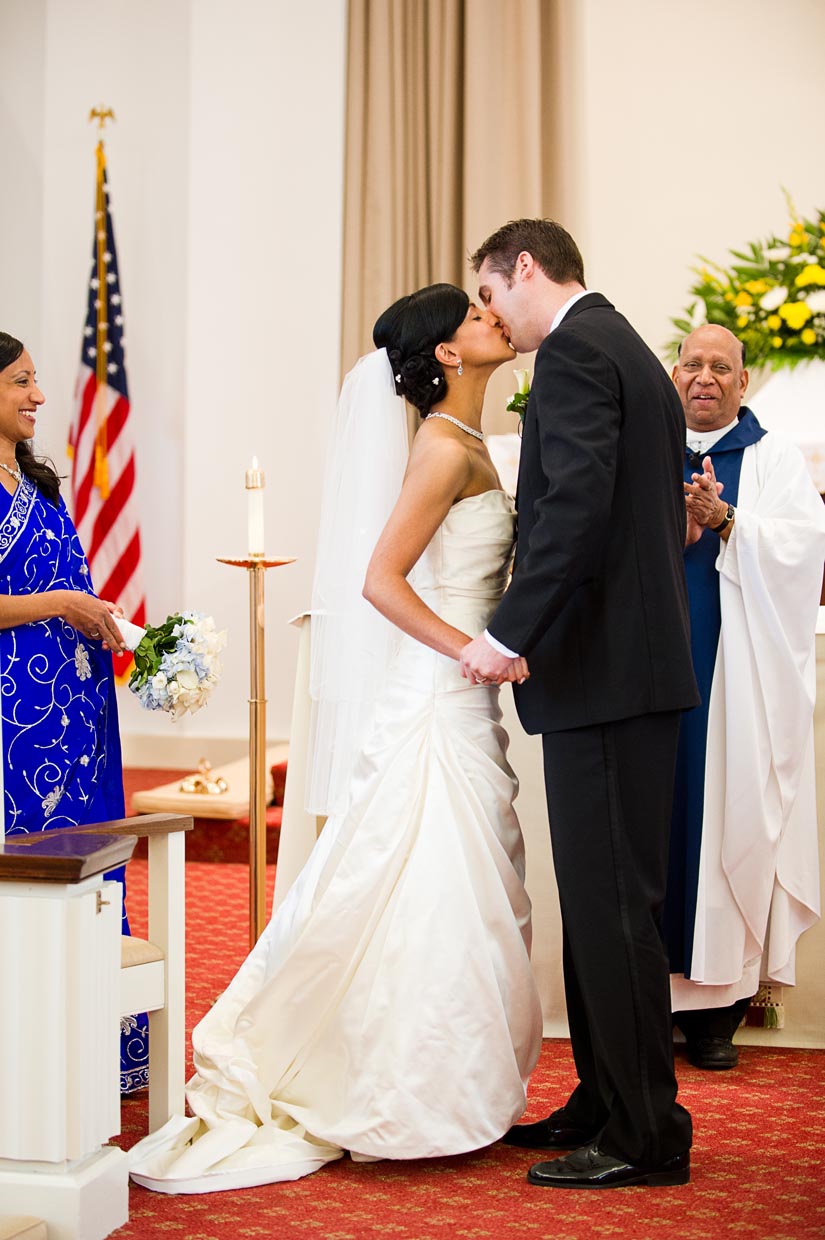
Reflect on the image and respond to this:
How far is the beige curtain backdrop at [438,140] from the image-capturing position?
7.36 metres

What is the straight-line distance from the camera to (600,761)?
265cm

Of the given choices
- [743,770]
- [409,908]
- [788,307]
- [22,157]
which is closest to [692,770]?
[743,770]

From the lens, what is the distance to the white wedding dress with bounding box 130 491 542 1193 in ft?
8.86

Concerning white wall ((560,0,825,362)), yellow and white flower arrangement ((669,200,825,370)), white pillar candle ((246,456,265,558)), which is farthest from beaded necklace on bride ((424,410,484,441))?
white wall ((560,0,825,362))

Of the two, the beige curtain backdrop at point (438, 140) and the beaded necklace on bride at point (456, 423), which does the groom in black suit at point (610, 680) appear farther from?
the beige curtain backdrop at point (438, 140)

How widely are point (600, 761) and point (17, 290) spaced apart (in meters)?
6.76

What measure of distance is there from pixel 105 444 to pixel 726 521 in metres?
5.24

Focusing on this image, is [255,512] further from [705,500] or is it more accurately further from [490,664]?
[490,664]

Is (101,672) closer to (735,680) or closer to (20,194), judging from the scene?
(735,680)

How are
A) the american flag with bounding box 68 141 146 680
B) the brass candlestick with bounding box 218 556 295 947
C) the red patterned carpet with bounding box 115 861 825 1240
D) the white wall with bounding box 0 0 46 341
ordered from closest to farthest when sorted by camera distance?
the red patterned carpet with bounding box 115 861 825 1240, the brass candlestick with bounding box 218 556 295 947, the american flag with bounding box 68 141 146 680, the white wall with bounding box 0 0 46 341

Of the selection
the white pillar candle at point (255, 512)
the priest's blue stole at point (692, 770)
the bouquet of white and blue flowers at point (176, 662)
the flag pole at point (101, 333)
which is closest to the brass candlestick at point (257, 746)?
the white pillar candle at point (255, 512)

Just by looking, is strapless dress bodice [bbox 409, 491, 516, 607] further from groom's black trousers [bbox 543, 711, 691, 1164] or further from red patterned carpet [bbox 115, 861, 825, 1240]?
red patterned carpet [bbox 115, 861, 825, 1240]

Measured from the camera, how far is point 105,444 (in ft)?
26.3

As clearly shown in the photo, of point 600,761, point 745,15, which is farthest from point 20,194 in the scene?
point 600,761
